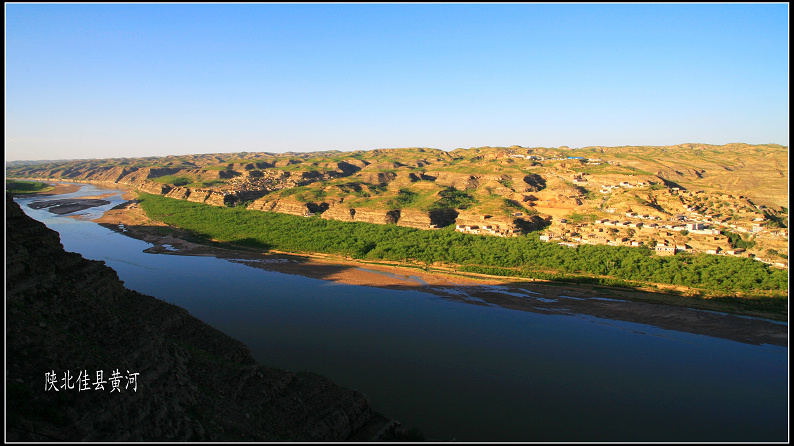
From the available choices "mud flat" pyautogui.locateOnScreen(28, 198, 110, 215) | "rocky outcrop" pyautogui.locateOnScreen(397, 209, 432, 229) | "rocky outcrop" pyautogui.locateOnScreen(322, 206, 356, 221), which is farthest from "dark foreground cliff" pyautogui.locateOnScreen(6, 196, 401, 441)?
"mud flat" pyautogui.locateOnScreen(28, 198, 110, 215)

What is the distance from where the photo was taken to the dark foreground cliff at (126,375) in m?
10.6

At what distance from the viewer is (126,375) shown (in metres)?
12.3

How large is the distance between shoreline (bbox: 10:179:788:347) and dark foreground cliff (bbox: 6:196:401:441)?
20.8m

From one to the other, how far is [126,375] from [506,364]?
18.2 metres

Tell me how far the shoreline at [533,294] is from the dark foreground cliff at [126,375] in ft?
68.2

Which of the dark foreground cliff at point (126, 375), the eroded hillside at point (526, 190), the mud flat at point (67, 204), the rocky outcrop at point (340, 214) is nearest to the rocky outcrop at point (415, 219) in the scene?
the eroded hillside at point (526, 190)

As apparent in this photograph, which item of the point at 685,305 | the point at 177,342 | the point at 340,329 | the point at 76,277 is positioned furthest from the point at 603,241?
the point at 76,277

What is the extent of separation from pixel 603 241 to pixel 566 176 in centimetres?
3355

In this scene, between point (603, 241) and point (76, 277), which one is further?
point (603, 241)

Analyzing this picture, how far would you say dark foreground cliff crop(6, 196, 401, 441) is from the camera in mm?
10602

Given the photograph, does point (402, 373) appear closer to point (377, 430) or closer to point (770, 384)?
point (377, 430)

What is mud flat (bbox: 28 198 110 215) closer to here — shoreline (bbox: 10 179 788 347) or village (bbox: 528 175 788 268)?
shoreline (bbox: 10 179 788 347)

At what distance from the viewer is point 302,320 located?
29375 mm

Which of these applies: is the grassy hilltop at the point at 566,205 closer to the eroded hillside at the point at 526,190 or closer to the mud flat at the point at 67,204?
the eroded hillside at the point at 526,190
